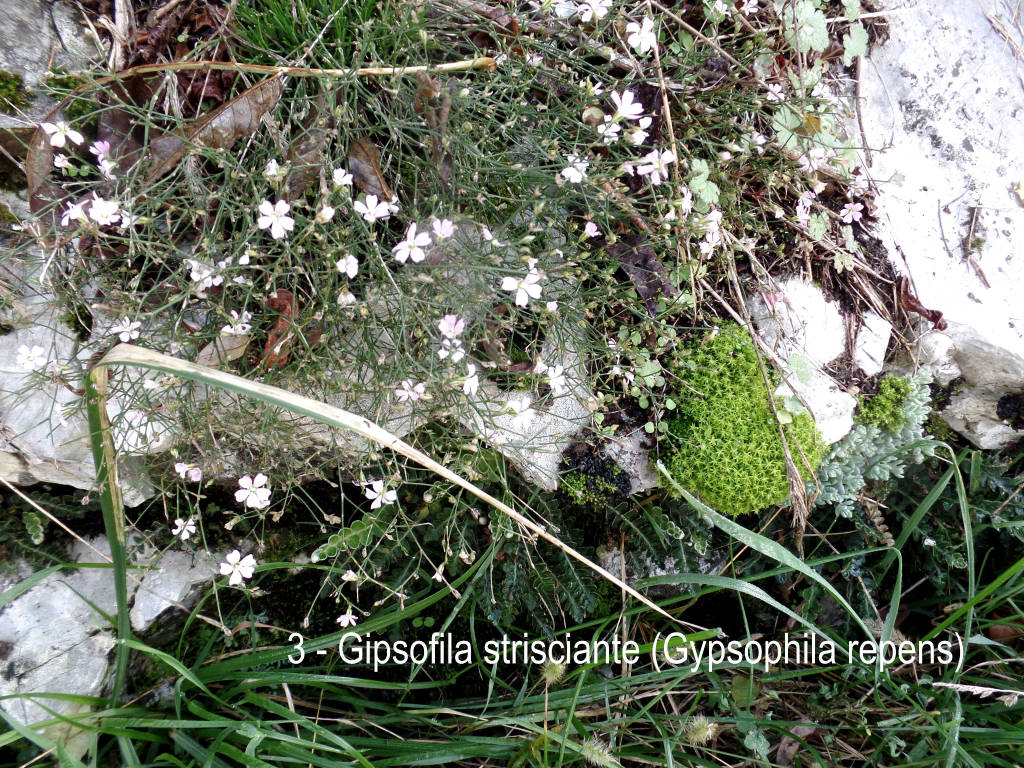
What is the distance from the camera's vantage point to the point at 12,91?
2191mm

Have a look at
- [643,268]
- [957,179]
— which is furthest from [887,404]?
[643,268]

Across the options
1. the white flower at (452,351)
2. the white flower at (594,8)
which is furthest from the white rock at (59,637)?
the white flower at (594,8)

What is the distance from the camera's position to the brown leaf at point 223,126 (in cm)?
206

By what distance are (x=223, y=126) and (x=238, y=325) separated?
62 centimetres

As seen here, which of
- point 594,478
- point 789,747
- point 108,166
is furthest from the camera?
point 789,747

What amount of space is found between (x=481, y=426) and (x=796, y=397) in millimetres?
1241

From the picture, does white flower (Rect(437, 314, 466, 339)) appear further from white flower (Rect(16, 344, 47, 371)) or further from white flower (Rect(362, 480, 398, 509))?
white flower (Rect(16, 344, 47, 371))

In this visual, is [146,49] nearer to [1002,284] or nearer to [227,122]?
[227,122]

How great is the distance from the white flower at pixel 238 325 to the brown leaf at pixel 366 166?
0.55 meters

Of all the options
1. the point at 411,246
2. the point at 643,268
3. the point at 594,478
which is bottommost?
the point at 594,478

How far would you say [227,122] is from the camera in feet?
6.80

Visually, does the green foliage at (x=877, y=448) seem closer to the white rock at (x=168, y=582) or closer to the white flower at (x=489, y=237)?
the white flower at (x=489, y=237)

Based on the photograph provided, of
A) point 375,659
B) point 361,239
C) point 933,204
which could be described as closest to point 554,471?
point 375,659

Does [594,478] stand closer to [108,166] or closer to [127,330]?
[127,330]
